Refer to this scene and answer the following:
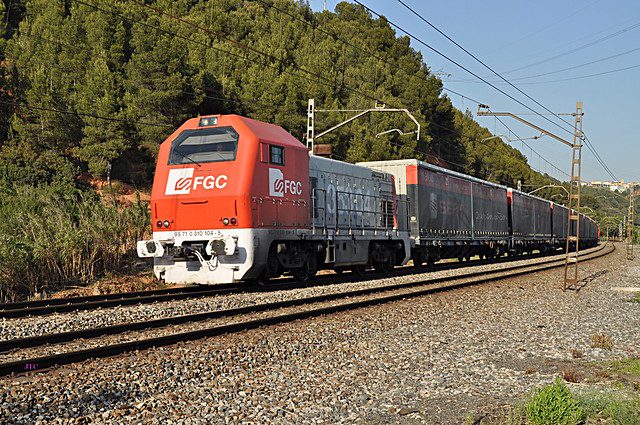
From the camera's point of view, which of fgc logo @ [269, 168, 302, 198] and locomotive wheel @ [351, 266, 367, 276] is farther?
locomotive wheel @ [351, 266, 367, 276]

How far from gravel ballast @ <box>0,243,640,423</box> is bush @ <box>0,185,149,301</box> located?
7708 millimetres

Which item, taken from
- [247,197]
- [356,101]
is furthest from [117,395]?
[356,101]

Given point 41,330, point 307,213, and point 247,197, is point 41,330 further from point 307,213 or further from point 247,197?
point 307,213

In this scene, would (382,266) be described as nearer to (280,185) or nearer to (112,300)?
(280,185)

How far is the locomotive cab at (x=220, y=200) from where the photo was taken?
13062mm

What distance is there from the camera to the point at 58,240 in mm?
15031

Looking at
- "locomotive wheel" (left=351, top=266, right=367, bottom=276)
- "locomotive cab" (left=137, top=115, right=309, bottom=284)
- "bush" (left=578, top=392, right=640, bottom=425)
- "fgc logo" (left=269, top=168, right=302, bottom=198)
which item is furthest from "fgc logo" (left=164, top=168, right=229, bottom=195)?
"bush" (left=578, top=392, right=640, bottom=425)

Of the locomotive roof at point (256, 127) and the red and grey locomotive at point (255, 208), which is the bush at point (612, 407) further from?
the locomotive roof at point (256, 127)

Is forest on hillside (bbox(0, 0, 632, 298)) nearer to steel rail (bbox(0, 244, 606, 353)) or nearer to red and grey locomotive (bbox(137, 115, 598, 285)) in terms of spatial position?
red and grey locomotive (bbox(137, 115, 598, 285))

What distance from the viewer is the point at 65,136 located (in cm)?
4997

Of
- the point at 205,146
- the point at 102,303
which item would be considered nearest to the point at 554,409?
the point at 102,303

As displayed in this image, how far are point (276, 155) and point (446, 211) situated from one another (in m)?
12.8

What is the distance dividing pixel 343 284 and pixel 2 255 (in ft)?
27.4

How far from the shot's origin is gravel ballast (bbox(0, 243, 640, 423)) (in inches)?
214
